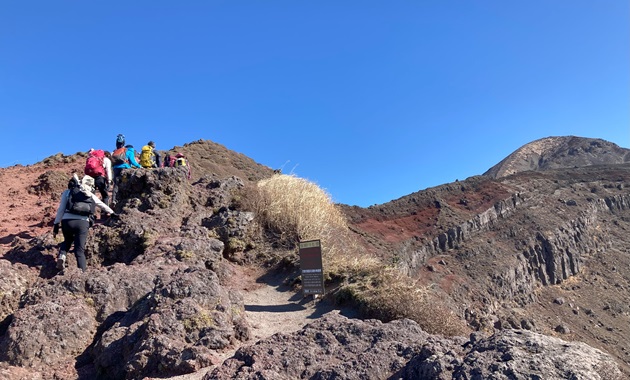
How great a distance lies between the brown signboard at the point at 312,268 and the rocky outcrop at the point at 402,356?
239cm

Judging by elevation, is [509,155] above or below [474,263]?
above

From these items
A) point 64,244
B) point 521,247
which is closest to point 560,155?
point 521,247

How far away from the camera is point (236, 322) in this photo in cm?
444

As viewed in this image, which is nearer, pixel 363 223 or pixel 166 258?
pixel 166 258

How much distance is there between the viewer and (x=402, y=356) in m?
3.12

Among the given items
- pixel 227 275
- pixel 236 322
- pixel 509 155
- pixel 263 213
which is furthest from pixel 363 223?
pixel 509 155

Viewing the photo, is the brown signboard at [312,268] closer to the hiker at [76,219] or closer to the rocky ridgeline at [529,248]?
the hiker at [76,219]

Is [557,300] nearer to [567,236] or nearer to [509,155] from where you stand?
[567,236]

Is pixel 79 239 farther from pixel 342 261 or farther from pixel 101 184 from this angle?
pixel 342 261

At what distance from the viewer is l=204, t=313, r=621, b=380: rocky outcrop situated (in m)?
2.22

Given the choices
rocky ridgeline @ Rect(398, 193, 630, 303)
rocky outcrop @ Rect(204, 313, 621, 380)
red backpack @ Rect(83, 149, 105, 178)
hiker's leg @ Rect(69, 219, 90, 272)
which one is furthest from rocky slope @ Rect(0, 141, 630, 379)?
rocky ridgeline @ Rect(398, 193, 630, 303)

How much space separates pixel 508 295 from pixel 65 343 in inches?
883

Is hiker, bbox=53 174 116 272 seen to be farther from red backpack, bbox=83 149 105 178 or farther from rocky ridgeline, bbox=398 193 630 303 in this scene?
rocky ridgeline, bbox=398 193 630 303

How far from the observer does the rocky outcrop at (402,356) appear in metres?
2.22
